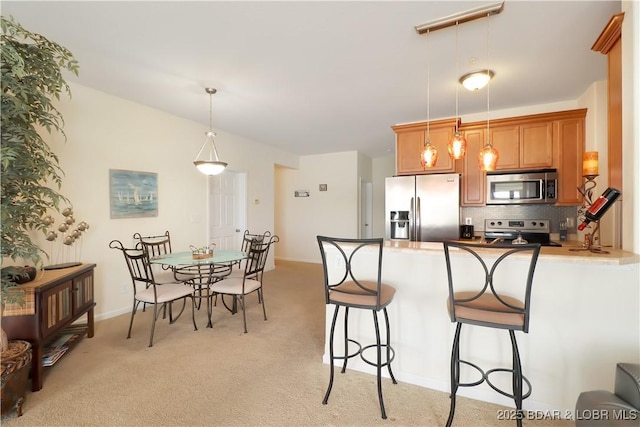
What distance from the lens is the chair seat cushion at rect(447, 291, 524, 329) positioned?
1.55 metres

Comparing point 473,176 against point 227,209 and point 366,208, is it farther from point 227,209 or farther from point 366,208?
point 227,209

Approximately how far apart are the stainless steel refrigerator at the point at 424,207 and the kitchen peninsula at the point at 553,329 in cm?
185

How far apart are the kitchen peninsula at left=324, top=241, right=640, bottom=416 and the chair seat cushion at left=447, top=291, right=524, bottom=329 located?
0.37m

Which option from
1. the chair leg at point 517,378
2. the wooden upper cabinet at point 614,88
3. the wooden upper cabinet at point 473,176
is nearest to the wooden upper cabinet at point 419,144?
the wooden upper cabinet at point 473,176

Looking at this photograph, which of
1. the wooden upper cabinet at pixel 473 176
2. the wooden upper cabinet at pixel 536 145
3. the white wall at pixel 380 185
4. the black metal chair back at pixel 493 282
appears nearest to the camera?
the black metal chair back at pixel 493 282

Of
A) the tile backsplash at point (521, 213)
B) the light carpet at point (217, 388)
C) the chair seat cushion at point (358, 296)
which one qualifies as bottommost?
the light carpet at point (217, 388)

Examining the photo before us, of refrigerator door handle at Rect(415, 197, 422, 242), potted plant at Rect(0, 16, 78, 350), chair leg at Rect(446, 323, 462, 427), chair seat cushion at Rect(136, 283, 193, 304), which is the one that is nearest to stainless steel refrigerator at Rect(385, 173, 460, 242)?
A: refrigerator door handle at Rect(415, 197, 422, 242)

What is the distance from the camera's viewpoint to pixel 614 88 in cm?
205

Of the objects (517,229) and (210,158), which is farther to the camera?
(210,158)

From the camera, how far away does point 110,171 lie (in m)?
3.45

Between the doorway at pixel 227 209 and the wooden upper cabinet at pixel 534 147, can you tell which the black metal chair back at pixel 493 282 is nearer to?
the wooden upper cabinet at pixel 534 147

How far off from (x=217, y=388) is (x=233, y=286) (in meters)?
1.19

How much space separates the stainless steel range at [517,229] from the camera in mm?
3725

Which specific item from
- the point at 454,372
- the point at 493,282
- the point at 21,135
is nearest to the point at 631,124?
the point at 493,282
